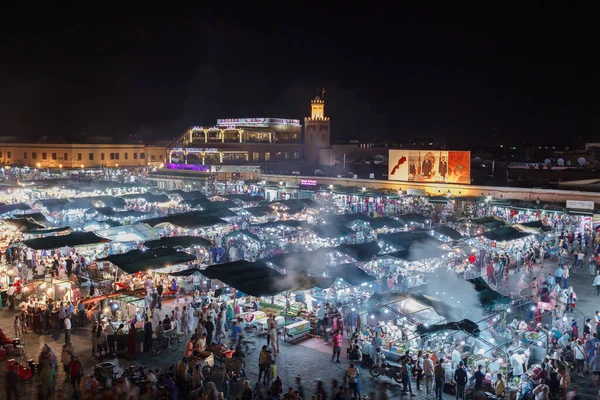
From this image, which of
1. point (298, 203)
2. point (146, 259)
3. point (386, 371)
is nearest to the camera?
point (386, 371)

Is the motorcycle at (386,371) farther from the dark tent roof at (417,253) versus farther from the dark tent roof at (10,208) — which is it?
the dark tent roof at (10,208)

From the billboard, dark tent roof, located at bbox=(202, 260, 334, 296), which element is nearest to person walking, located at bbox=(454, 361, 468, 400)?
dark tent roof, located at bbox=(202, 260, 334, 296)

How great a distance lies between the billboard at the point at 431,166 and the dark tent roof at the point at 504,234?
1322 cm

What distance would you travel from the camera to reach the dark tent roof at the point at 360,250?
701 inches

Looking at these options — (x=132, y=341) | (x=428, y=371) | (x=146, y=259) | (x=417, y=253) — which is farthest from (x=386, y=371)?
(x=146, y=259)

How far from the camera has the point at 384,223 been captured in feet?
78.1

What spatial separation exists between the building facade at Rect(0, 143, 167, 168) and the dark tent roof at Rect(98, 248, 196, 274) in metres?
45.2

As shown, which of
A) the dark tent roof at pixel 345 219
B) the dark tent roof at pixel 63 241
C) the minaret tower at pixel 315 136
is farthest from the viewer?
the minaret tower at pixel 315 136

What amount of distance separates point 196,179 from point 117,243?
27.0 m

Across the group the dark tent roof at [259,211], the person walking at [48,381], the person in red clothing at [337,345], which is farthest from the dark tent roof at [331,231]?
the person walking at [48,381]

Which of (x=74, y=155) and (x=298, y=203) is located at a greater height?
(x=74, y=155)

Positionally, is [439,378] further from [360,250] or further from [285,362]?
[360,250]

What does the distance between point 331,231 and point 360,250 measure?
13.5 feet

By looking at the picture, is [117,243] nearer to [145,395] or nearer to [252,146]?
[145,395]
